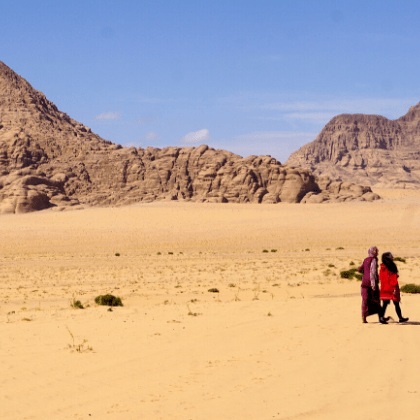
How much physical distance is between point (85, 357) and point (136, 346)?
3.11 feet

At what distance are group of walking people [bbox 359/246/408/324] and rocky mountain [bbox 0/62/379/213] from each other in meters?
74.4

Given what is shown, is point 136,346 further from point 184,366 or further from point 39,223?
point 39,223

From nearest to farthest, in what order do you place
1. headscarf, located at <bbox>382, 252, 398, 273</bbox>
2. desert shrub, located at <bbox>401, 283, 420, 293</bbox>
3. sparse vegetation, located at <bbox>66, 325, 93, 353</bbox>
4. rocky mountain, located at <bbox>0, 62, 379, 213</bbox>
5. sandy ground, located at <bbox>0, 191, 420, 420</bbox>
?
sandy ground, located at <bbox>0, 191, 420, 420</bbox>
sparse vegetation, located at <bbox>66, 325, 93, 353</bbox>
headscarf, located at <bbox>382, 252, 398, 273</bbox>
desert shrub, located at <bbox>401, 283, 420, 293</bbox>
rocky mountain, located at <bbox>0, 62, 379, 213</bbox>

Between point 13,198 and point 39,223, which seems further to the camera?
point 13,198

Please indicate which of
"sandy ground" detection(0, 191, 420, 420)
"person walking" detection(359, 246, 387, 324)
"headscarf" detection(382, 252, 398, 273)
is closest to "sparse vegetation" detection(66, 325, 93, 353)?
"sandy ground" detection(0, 191, 420, 420)

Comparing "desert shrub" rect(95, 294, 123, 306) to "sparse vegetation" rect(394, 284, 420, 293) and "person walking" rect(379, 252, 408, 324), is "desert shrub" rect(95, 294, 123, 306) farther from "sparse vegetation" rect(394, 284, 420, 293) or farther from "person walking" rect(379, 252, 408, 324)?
"sparse vegetation" rect(394, 284, 420, 293)

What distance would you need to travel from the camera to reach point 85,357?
8.07m

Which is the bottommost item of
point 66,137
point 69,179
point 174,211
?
point 174,211

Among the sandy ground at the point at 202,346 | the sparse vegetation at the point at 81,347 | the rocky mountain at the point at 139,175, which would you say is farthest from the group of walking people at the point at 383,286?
the rocky mountain at the point at 139,175

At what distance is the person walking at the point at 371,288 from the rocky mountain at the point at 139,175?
244ft

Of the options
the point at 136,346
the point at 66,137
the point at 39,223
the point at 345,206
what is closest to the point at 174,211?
the point at 39,223

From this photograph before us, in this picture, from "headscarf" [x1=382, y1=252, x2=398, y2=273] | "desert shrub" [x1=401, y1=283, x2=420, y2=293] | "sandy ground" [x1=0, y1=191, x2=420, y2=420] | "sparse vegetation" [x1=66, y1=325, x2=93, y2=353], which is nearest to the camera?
"sandy ground" [x1=0, y1=191, x2=420, y2=420]

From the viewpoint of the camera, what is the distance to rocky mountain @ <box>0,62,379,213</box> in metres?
88.5

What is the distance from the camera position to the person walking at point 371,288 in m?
10.4
